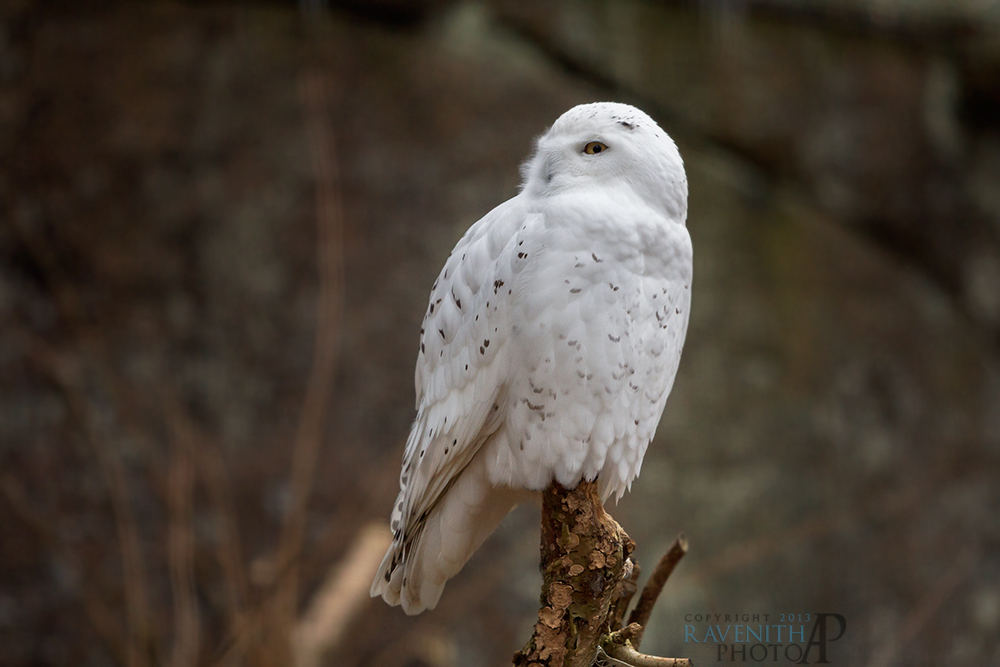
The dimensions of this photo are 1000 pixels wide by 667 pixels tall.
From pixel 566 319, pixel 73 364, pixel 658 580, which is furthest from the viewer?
pixel 73 364

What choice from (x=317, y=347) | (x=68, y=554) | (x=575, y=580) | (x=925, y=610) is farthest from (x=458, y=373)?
(x=925, y=610)

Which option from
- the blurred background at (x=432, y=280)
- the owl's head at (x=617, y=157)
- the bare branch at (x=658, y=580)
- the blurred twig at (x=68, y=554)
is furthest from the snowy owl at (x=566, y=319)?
the blurred twig at (x=68, y=554)

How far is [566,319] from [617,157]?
269 millimetres

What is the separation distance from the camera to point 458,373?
1410 mm

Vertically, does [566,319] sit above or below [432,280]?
above

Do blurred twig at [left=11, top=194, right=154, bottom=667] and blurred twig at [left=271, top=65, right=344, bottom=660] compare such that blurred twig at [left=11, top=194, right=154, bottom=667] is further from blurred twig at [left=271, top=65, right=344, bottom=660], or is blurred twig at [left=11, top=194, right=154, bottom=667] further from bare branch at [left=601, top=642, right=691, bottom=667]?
bare branch at [left=601, top=642, right=691, bottom=667]

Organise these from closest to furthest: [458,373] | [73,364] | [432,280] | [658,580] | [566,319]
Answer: [566,319] < [458,373] < [658,580] < [73,364] < [432,280]

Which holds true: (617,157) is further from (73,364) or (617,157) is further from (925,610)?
(925,610)

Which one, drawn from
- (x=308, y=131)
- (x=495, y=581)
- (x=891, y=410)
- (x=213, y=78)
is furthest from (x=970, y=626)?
(x=213, y=78)

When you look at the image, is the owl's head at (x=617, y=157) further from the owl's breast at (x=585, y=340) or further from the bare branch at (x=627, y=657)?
the bare branch at (x=627, y=657)

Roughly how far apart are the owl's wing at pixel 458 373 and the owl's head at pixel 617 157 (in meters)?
0.11

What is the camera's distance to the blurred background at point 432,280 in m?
2.73

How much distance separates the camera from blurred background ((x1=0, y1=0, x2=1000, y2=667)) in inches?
107

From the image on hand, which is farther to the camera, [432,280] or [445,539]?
[432,280]
